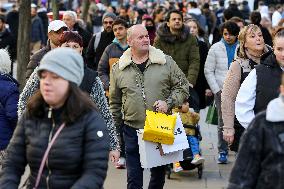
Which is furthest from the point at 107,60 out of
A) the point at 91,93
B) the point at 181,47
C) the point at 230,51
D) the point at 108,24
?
the point at 91,93

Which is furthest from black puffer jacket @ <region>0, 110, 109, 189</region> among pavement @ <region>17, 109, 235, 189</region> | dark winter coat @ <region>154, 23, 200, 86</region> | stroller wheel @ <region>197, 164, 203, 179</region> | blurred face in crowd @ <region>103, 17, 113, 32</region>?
blurred face in crowd @ <region>103, 17, 113, 32</region>

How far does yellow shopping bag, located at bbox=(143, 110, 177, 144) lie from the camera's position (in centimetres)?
832

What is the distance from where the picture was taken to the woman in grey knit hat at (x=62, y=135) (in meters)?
5.02

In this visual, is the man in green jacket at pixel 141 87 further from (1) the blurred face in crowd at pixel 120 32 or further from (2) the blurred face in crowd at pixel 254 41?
(1) the blurred face in crowd at pixel 120 32

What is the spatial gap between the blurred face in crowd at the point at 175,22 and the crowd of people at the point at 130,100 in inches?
0.5

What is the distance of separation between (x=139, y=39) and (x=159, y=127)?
2.78ft

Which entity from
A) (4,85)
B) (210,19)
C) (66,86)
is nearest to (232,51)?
(4,85)

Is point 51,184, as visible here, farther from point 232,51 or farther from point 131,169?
point 232,51

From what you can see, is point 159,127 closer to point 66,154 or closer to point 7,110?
point 7,110

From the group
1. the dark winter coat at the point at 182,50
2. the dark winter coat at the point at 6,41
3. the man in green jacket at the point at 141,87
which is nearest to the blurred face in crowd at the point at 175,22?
the dark winter coat at the point at 182,50

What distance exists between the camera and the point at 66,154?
504 cm

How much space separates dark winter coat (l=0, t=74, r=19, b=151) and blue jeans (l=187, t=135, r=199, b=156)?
3.25 meters

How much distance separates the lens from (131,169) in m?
8.51

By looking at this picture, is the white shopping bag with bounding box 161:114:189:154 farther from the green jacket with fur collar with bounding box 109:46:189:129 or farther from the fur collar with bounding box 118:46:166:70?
the fur collar with bounding box 118:46:166:70
